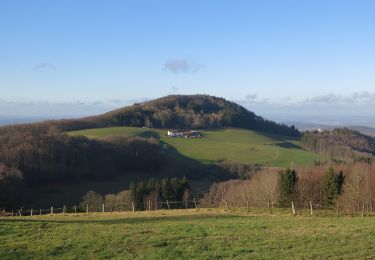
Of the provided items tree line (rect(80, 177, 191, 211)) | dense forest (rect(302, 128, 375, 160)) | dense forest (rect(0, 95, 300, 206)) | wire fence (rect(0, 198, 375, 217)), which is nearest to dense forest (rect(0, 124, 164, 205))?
dense forest (rect(0, 95, 300, 206))

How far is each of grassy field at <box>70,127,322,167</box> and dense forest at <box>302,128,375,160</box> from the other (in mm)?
5780

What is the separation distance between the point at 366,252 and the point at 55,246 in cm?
1113

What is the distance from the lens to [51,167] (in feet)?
341

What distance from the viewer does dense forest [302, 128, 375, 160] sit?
14202cm

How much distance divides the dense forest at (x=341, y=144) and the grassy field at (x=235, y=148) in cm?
578

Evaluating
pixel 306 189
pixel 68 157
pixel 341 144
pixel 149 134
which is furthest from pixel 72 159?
pixel 341 144

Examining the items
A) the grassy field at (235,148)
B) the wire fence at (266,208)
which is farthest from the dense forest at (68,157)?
the wire fence at (266,208)

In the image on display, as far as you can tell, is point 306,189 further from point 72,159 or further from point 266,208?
point 72,159

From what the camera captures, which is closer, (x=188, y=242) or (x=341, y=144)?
(x=188, y=242)

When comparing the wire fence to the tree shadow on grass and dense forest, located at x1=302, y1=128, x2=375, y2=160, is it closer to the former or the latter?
the tree shadow on grass

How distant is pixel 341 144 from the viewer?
536 feet

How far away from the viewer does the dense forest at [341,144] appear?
142025mm

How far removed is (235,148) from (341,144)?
52.0 metres

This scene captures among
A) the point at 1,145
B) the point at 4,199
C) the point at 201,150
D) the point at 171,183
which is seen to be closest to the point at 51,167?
the point at 1,145
